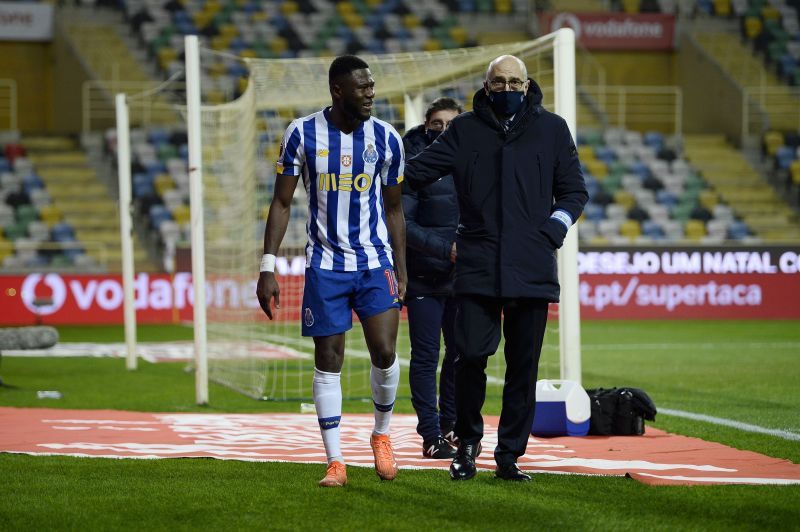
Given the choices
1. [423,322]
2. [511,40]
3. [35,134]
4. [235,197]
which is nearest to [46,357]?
[235,197]

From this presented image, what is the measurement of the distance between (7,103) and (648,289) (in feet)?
50.6

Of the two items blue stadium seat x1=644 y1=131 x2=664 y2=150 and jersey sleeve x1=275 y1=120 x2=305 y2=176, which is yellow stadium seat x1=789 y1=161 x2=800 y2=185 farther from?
jersey sleeve x1=275 y1=120 x2=305 y2=176

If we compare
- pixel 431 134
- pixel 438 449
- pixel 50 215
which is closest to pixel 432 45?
pixel 50 215

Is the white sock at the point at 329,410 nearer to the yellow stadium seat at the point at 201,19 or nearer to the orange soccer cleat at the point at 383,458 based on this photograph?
the orange soccer cleat at the point at 383,458

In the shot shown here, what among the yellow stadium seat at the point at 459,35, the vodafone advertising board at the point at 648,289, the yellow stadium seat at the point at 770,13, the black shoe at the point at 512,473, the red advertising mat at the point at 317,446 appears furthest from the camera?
the yellow stadium seat at the point at 770,13

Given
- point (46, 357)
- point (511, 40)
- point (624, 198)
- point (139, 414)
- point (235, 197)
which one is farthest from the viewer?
point (511, 40)

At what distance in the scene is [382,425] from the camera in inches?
240

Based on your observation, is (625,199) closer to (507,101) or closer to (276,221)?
(507,101)

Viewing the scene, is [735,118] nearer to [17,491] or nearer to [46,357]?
[46,357]

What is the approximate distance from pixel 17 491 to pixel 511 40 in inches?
1058

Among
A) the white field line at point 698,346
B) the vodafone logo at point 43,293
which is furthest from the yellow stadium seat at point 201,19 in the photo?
the white field line at point 698,346

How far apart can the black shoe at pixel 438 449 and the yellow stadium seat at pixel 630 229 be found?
62.8 feet

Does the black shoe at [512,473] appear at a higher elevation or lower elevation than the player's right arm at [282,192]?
lower

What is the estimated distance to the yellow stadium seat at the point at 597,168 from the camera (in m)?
27.5
